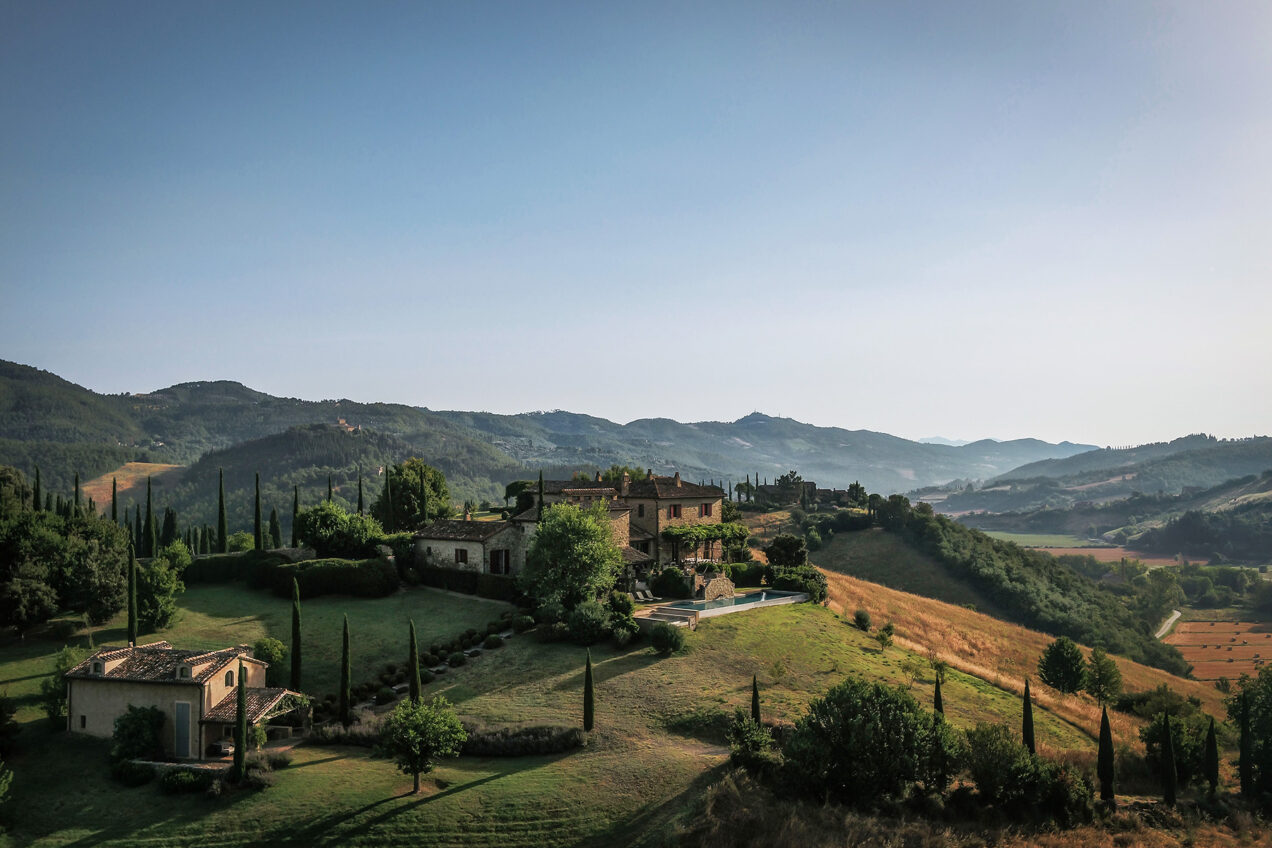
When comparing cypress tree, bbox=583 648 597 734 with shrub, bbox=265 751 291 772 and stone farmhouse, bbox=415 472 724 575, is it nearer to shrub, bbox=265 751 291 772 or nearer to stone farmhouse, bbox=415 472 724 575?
shrub, bbox=265 751 291 772

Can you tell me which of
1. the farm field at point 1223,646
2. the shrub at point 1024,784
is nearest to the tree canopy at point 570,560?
the shrub at point 1024,784

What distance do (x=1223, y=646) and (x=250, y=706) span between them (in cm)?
11947

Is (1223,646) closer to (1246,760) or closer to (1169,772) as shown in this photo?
(1246,760)

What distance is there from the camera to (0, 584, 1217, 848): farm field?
29281 mm

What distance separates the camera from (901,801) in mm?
31516

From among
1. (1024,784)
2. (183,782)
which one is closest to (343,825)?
(183,782)

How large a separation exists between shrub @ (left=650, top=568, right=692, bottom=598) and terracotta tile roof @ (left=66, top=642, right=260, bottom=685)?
2660 centimetres

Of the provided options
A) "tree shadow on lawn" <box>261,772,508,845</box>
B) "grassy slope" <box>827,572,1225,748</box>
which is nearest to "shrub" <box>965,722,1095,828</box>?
"grassy slope" <box>827,572,1225,748</box>

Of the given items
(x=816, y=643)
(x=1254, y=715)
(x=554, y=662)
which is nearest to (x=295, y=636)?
(x=554, y=662)

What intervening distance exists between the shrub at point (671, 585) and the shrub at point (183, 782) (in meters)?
30.6

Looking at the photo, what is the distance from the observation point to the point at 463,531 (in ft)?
197

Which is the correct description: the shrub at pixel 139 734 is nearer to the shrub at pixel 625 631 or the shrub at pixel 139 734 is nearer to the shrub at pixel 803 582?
the shrub at pixel 625 631

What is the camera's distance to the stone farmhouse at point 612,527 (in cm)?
5884

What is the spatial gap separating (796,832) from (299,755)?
21226 millimetres
